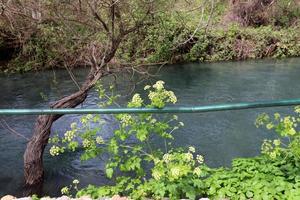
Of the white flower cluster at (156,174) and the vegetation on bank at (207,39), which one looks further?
the vegetation on bank at (207,39)

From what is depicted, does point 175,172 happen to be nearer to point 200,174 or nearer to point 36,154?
point 200,174

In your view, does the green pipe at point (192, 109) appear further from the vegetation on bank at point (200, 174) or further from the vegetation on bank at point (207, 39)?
the vegetation on bank at point (207, 39)

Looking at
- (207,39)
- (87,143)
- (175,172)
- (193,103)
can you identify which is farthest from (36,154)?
(207,39)

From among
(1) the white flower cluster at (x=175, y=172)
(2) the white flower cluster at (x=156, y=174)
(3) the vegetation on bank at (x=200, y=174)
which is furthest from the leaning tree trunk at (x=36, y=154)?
(1) the white flower cluster at (x=175, y=172)

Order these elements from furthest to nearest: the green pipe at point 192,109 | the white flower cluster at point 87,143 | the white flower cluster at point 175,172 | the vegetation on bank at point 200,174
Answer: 1. the white flower cluster at point 87,143
2. the vegetation on bank at point 200,174
3. the white flower cluster at point 175,172
4. the green pipe at point 192,109

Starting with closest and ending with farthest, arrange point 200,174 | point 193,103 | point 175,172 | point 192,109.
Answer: point 192,109, point 175,172, point 200,174, point 193,103

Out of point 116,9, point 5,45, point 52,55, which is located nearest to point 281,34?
point 52,55

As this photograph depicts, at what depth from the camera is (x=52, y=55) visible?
14.0 m

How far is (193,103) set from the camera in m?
10.1

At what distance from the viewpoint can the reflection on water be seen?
6.63 meters

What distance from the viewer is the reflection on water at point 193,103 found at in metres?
6.63

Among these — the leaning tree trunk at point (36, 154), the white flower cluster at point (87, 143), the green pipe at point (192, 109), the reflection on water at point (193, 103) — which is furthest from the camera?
the reflection on water at point (193, 103)

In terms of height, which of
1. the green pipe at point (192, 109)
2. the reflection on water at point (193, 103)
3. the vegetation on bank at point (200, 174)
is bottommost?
the reflection on water at point (193, 103)

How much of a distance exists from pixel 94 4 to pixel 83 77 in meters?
7.52
